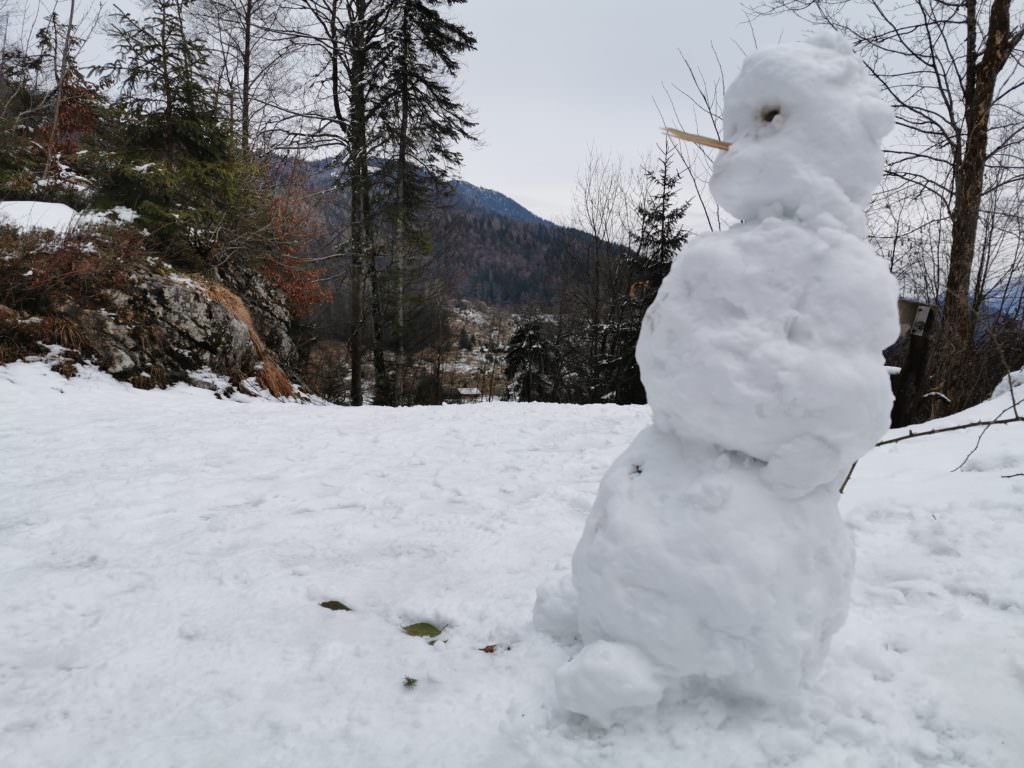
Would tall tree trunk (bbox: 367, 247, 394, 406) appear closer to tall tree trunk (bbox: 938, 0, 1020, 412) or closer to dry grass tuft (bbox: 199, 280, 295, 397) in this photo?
dry grass tuft (bbox: 199, 280, 295, 397)

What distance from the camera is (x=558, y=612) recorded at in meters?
2.07

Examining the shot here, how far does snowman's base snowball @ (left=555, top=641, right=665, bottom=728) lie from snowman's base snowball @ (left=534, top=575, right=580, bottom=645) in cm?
44

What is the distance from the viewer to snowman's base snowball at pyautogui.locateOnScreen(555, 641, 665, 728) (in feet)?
4.93

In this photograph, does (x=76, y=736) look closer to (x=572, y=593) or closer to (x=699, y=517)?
(x=572, y=593)

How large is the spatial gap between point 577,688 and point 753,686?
525mm

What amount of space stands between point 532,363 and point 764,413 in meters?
22.0

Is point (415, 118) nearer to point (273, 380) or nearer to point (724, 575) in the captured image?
point (273, 380)

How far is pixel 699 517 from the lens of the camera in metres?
1.54

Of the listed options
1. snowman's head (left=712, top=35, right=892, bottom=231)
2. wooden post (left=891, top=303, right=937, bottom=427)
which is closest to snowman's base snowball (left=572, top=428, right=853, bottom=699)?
snowman's head (left=712, top=35, right=892, bottom=231)

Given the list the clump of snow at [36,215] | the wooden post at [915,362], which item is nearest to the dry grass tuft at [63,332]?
the clump of snow at [36,215]

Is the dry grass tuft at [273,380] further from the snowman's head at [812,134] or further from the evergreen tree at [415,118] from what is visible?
the snowman's head at [812,134]

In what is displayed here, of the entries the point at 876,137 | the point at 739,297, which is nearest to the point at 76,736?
the point at 739,297

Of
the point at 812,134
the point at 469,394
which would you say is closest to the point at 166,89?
the point at 812,134

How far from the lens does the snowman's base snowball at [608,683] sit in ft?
4.93
